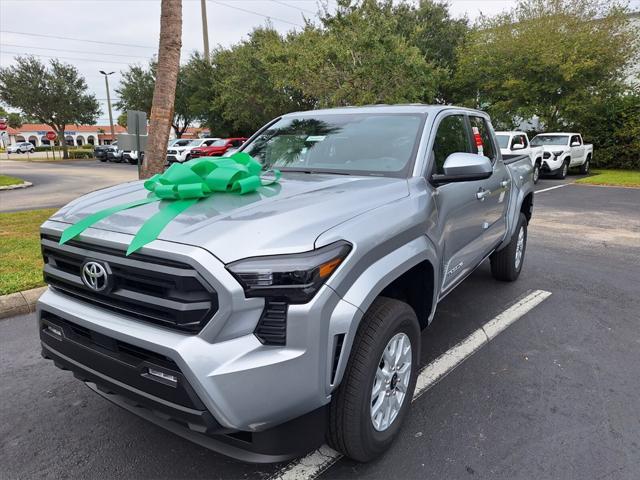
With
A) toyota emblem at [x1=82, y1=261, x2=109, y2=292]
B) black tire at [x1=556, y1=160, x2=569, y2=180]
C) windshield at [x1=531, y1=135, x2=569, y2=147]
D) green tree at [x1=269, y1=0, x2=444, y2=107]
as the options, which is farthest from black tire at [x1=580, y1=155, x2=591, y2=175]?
toyota emblem at [x1=82, y1=261, x2=109, y2=292]

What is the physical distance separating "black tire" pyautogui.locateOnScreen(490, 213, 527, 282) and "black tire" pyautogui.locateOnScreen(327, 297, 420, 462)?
320 cm

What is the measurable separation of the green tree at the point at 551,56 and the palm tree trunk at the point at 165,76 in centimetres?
1822

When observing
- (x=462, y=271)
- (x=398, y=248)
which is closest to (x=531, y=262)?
(x=462, y=271)

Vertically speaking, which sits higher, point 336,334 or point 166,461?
point 336,334

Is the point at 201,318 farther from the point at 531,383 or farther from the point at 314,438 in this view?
the point at 531,383

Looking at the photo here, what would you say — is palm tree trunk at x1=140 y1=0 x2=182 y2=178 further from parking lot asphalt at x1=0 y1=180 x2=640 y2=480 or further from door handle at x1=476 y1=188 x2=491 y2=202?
door handle at x1=476 y1=188 x2=491 y2=202

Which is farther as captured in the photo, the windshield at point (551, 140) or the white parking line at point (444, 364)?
the windshield at point (551, 140)

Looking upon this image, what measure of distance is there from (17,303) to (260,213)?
3634 mm

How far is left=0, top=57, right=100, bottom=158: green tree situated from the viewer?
1549 inches

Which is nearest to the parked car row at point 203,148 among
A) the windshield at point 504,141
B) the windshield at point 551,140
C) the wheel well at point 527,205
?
the windshield at point 504,141

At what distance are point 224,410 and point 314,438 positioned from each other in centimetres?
48

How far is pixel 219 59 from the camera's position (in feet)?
109

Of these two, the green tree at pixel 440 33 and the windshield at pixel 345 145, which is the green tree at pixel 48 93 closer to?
the green tree at pixel 440 33

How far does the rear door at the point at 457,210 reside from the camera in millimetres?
3066
